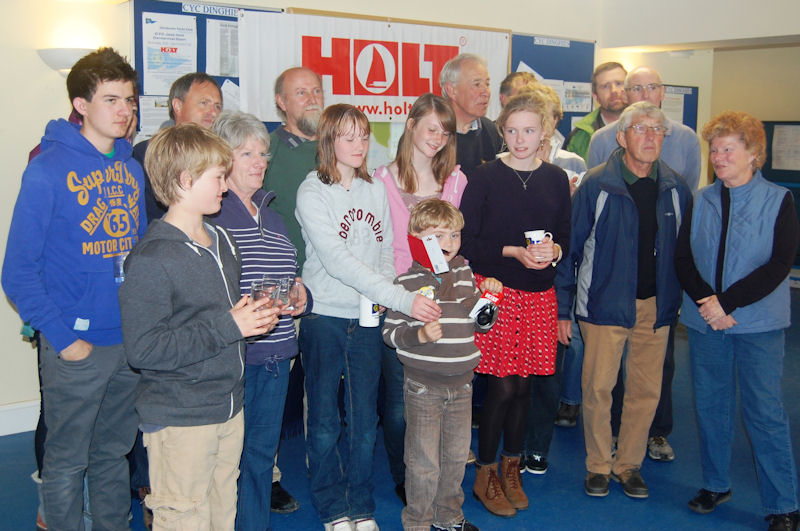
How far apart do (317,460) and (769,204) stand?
226 cm

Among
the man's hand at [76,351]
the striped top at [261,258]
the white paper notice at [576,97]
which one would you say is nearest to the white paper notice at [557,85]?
the white paper notice at [576,97]

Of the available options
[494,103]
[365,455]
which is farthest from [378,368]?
[494,103]

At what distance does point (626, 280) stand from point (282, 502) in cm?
194

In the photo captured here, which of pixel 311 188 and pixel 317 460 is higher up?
pixel 311 188

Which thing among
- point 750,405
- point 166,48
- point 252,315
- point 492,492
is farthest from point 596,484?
point 166,48

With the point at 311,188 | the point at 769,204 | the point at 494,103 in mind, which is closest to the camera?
the point at 311,188

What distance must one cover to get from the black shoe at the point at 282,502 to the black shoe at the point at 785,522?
215 centimetres

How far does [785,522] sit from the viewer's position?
3107 mm

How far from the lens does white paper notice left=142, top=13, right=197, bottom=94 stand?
4301mm

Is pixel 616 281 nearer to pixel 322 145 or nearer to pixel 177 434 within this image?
pixel 322 145

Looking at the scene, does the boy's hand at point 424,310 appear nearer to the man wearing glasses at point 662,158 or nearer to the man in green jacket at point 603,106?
the man wearing glasses at point 662,158

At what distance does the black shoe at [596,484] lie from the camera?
3480 millimetres

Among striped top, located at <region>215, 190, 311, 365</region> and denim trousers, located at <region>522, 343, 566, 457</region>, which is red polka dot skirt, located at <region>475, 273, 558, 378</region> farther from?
striped top, located at <region>215, 190, 311, 365</region>

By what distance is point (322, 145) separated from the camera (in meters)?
2.92
